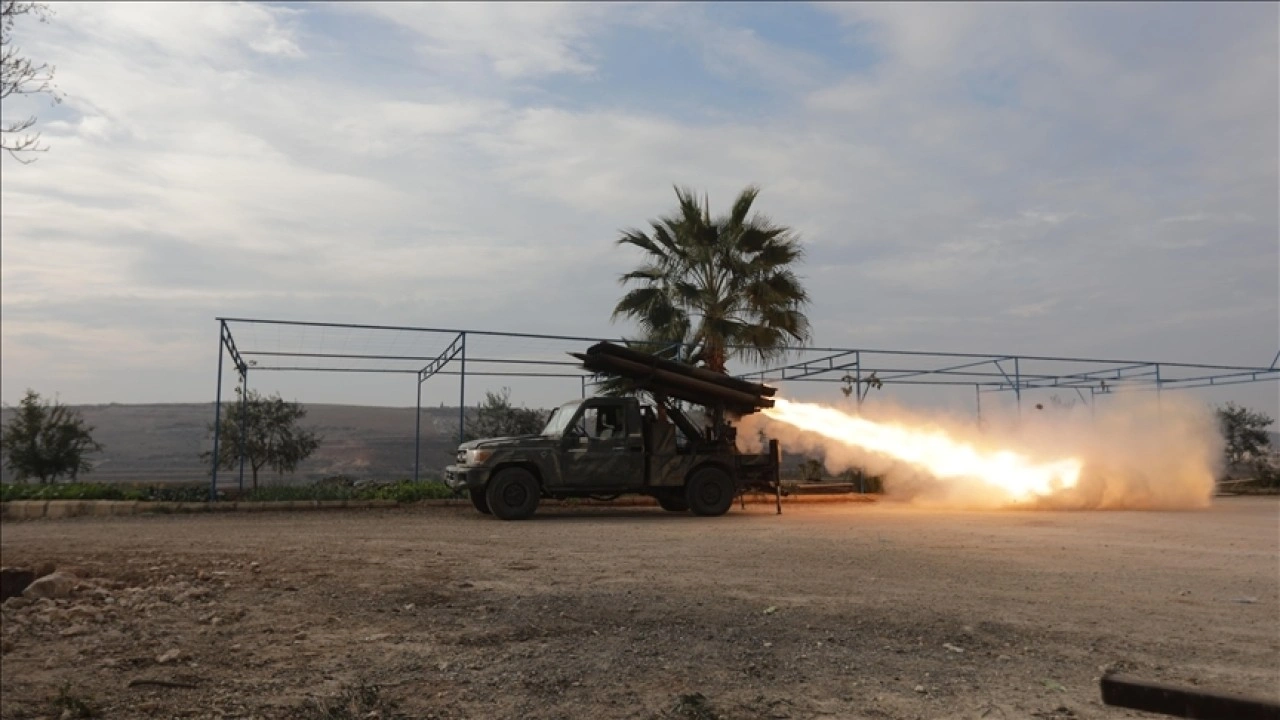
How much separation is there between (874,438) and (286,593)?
49.3 ft

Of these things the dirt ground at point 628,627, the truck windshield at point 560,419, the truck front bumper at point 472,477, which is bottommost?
the dirt ground at point 628,627

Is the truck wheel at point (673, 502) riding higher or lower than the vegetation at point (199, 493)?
lower

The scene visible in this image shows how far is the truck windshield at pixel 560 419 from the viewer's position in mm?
16172

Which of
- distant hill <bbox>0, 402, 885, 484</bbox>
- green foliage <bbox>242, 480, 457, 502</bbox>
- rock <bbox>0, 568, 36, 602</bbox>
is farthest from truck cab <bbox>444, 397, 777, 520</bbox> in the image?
distant hill <bbox>0, 402, 885, 484</bbox>

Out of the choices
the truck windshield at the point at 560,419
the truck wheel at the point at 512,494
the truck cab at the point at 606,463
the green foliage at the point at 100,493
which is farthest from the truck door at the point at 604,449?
the green foliage at the point at 100,493

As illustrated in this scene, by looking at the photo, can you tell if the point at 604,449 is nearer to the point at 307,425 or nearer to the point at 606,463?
the point at 606,463

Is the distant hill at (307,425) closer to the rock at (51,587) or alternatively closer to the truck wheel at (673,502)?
the truck wheel at (673,502)

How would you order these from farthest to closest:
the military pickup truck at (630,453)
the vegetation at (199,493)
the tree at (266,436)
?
the tree at (266,436) < the vegetation at (199,493) < the military pickup truck at (630,453)

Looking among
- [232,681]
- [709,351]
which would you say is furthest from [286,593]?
[709,351]

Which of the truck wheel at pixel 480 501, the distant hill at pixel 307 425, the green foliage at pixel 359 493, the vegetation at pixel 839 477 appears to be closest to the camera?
the truck wheel at pixel 480 501

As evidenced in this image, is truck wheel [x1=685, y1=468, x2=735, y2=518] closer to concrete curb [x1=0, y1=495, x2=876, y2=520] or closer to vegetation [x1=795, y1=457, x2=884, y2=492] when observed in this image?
concrete curb [x1=0, y1=495, x2=876, y2=520]

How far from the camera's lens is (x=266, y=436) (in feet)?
80.2

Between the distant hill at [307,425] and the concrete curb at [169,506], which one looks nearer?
the concrete curb at [169,506]

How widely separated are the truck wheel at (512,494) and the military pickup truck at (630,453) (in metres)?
0.02
